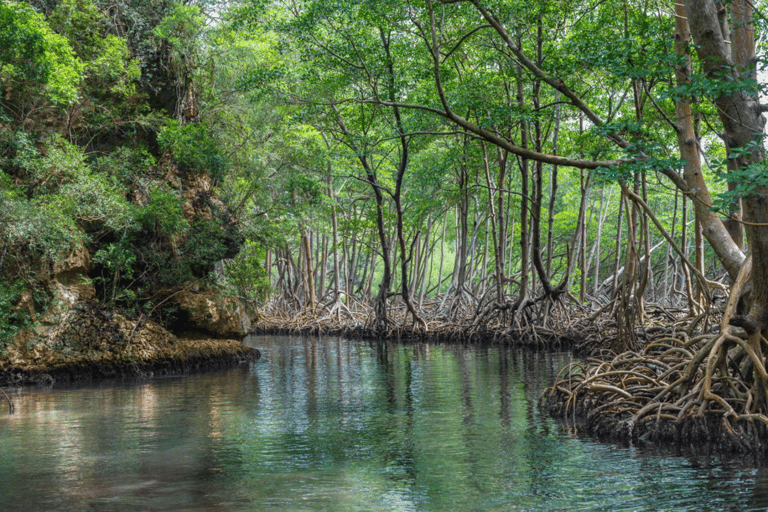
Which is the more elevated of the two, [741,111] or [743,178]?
[741,111]

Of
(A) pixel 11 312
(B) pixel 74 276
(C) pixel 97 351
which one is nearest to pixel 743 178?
(A) pixel 11 312

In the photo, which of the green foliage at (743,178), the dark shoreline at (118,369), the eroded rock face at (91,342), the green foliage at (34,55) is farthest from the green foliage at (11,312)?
the green foliage at (743,178)

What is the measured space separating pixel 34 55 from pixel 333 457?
30.9 feet

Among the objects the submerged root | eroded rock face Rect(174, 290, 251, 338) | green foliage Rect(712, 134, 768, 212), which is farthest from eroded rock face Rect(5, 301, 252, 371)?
green foliage Rect(712, 134, 768, 212)

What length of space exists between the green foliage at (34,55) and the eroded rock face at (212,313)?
5.00 meters

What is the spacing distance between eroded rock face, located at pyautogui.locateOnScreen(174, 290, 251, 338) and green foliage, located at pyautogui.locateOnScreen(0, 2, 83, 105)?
197 inches

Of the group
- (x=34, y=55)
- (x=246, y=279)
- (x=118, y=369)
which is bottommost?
(x=118, y=369)

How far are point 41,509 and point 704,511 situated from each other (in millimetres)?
4922

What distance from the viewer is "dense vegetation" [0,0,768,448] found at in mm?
6930

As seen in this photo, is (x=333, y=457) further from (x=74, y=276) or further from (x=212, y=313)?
(x=212, y=313)

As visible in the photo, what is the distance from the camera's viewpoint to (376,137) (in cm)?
1992

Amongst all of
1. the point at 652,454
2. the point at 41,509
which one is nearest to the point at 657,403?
the point at 652,454

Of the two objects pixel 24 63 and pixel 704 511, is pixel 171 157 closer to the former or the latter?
pixel 24 63

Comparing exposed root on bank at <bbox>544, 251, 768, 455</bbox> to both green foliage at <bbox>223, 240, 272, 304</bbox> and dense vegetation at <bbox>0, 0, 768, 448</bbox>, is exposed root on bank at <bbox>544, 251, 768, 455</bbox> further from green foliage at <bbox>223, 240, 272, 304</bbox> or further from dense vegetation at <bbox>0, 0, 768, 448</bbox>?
green foliage at <bbox>223, 240, 272, 304</bbox>
